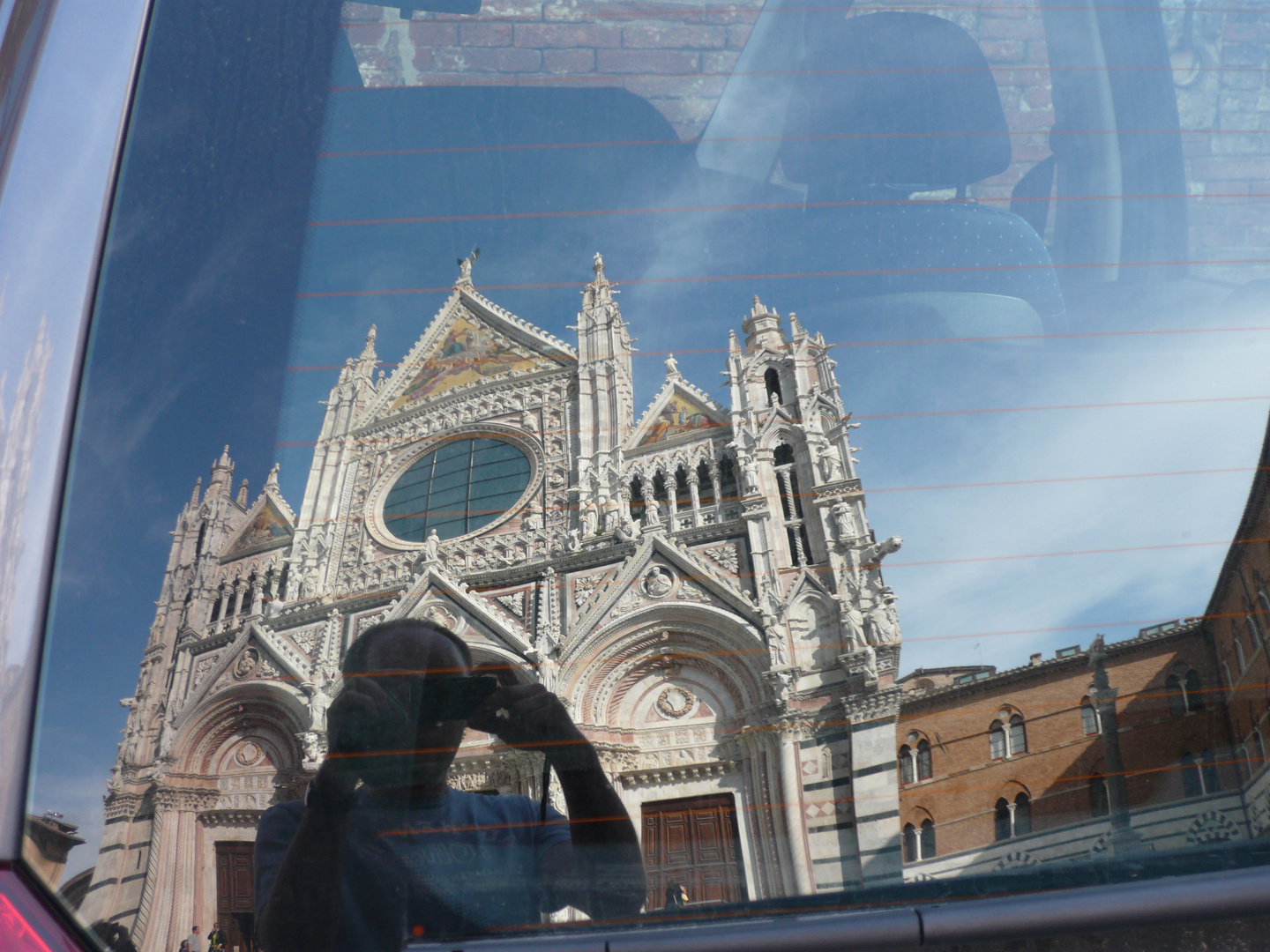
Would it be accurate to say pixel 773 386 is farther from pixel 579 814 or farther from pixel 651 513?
pixel 579 814

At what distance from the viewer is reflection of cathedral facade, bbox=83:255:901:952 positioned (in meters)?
1.38

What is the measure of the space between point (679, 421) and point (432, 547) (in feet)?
10.7

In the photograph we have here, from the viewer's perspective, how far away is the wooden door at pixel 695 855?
1.35 metres

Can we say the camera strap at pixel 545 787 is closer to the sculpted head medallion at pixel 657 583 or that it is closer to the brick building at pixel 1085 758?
the brick building at pixel 1085 758

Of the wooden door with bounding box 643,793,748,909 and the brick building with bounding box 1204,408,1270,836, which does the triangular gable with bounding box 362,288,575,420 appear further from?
the brick building with bounding box 1204,408,1270,836

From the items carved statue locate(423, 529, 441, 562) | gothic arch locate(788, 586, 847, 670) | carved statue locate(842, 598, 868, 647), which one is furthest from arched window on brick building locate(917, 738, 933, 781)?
carved statue locate(423, 529, 441, 562)

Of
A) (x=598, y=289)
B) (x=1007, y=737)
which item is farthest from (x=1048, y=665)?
(x=598, y=289)

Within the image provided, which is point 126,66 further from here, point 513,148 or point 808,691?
point 808,691

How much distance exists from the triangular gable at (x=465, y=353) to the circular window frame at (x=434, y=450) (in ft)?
0.63

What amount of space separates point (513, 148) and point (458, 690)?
4.50ft

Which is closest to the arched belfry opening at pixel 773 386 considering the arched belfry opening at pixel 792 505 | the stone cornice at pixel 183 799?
the arched belfry opening at pixel 792 505

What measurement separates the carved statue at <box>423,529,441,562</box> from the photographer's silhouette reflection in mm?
1376

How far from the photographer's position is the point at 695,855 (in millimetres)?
1667

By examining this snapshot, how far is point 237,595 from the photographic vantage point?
1.79 m
